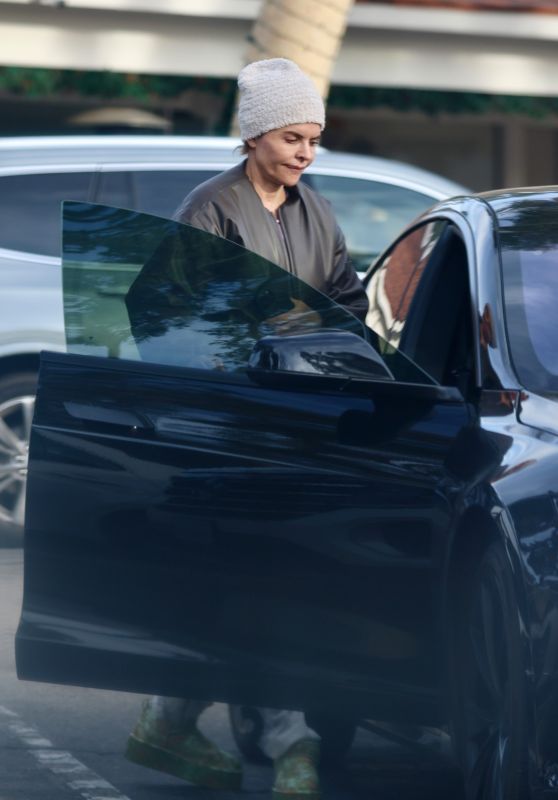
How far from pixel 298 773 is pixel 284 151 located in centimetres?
151

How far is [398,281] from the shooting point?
5.12 metres

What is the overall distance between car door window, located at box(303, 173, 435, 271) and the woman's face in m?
4.25

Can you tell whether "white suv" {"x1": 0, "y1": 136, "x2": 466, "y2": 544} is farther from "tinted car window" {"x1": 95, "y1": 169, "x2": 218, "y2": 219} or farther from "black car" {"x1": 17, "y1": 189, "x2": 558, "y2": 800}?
"black car" {"x1": 17, "y1": 189, "x2": 558, "y2": 800}

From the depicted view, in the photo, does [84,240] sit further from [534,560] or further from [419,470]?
[534,560]

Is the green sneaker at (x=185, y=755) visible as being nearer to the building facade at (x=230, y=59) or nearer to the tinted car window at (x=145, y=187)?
the tinted car window at (x=145, y=187)

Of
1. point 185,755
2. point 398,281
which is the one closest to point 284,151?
point 398,281

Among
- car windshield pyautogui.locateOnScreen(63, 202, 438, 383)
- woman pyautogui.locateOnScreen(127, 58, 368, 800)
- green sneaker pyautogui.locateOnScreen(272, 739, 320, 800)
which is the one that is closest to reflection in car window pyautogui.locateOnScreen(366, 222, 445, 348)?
woman pyautogui.locateOnScreen(127, 58, 368, 800)

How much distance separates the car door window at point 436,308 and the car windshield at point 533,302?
258 mm

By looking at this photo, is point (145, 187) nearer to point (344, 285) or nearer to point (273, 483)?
point (344, 285)

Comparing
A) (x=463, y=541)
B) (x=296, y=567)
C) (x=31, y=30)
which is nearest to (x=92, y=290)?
(x=296, y=567)

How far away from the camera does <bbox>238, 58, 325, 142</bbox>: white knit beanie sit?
14.8ft

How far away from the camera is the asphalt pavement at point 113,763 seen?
462cm

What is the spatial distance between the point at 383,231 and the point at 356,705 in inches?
202

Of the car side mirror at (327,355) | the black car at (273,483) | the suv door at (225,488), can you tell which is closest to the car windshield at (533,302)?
the black car at (273,483)
